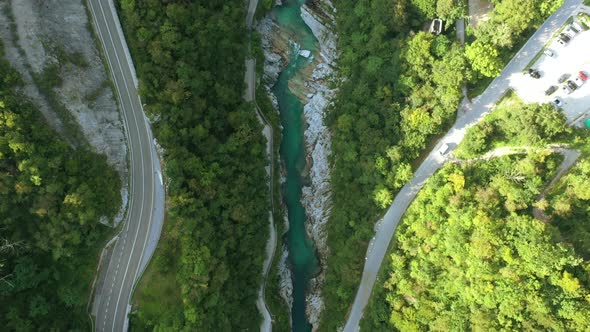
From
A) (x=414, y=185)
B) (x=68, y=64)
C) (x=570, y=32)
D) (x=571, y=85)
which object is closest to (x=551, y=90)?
(x=571, y=85)

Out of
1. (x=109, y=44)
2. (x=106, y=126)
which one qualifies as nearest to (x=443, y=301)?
(x=106, y=126)

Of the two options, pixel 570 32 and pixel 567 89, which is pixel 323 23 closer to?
pixel 570 32

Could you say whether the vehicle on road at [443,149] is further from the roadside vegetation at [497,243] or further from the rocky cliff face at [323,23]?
the rocky cliff face at [323,23]

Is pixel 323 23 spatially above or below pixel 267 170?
above

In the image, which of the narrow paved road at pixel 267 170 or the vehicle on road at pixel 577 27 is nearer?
the vehicle on road at pixel 577 27

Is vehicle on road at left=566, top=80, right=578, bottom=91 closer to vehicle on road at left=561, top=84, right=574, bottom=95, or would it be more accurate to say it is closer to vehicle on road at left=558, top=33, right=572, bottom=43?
vehicle on road at left=561, top=84, right=574, bottom=95

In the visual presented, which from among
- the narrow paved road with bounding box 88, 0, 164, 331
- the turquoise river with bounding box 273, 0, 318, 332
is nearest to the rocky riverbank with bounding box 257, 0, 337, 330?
the turquoise river with bounding box 273, 0, 318, 332

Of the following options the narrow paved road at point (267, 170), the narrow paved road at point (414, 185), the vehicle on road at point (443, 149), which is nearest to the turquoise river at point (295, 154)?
the narrow paved road at point (267, 170)
